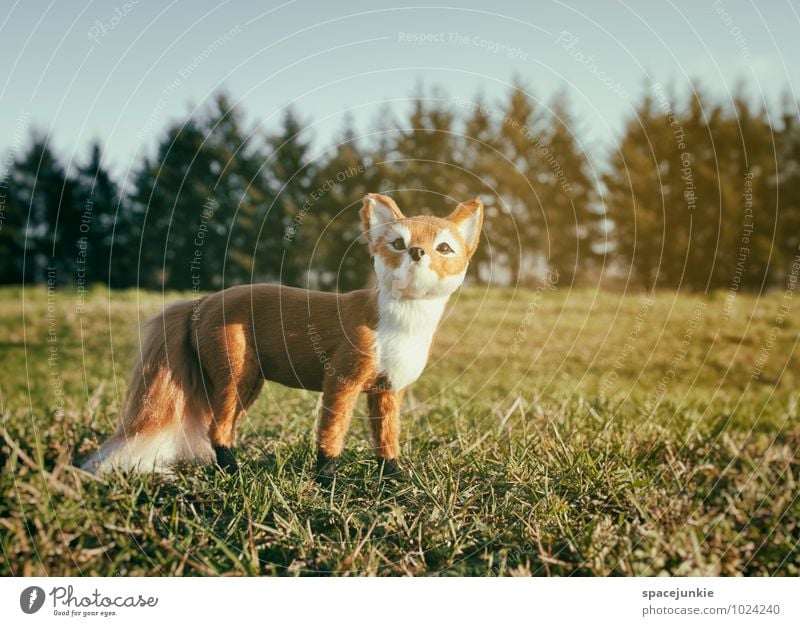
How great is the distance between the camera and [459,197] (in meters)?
3.28

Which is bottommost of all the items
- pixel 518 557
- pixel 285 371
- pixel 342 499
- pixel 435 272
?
pixel 518 557

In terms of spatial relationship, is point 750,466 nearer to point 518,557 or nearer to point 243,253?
point 518,557

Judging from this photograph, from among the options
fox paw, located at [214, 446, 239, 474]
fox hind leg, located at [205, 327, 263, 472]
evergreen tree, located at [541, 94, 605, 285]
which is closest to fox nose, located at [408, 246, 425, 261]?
fox hind leg, located at [205, 327, 263, 472]

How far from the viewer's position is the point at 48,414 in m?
3.01

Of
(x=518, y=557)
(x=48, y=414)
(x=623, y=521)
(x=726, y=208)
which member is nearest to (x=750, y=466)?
(x=623, y=521)

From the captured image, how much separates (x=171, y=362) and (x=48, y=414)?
55.2 inches

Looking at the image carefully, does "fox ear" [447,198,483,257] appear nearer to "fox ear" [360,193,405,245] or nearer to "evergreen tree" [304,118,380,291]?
"fox ear" [360,193,405,245]

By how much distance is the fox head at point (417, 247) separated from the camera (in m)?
1.86

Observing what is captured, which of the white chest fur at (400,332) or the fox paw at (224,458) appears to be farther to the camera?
the fox paw at (224,458)

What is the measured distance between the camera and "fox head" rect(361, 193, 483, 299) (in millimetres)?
1860

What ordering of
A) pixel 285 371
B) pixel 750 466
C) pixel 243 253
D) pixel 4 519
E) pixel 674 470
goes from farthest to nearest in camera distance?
pixel 243 253, pixel 750 466, pixel 674 470, pixel 285 371, pixel 4 519

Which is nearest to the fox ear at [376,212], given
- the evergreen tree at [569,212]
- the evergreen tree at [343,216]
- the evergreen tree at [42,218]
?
the evergreen tree at [343,216]

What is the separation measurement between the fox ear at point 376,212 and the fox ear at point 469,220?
0.18 metres
